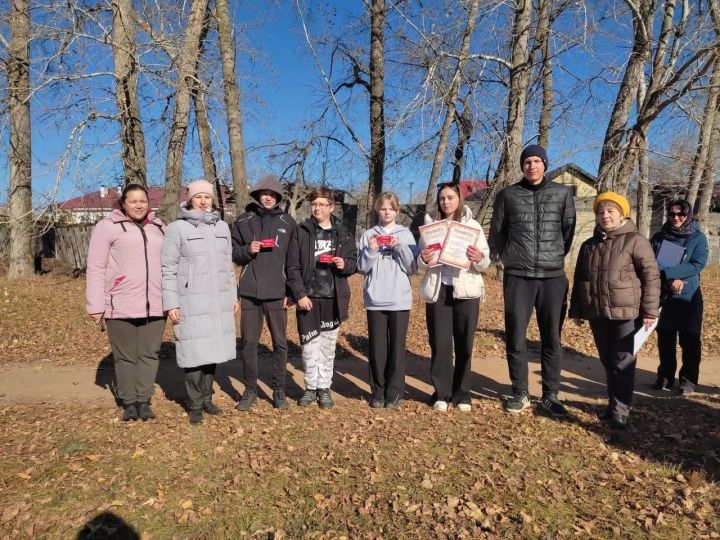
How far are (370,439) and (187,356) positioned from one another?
1744 mm

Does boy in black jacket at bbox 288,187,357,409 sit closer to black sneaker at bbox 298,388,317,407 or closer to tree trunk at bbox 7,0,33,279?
black sneaker at bbox 298,388,317,407

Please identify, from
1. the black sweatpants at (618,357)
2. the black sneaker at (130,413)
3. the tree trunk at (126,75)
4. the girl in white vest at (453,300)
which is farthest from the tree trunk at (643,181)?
the tree trunk at (126,75)

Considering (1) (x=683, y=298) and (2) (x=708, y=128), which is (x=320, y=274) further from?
(2) (x=708, y=128)

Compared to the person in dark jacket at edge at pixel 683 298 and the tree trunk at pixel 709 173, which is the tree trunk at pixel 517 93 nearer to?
the tree trunk at pixel 709 173

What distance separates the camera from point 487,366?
23.0 ft

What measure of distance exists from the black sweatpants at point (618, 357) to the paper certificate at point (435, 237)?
4.89ft

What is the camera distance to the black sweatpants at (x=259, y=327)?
4.89 meters

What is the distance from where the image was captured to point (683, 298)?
18.5 ft

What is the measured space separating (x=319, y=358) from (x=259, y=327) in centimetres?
66

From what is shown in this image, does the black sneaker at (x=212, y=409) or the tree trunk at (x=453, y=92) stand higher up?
the tree trunk at (x=453, y=92)

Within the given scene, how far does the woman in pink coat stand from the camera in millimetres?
4445

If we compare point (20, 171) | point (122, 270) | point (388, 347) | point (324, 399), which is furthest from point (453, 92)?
point (20, 171)

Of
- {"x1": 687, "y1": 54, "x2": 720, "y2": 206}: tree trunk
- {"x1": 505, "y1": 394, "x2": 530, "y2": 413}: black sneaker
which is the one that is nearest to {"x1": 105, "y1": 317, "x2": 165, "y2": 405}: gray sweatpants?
{"x1": 505, "y1": 394, "x2": 530, "y2": 413}: black sneaker

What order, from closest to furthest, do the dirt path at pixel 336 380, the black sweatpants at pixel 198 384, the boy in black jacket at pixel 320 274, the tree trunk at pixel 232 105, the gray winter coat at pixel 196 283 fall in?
1. the gray winter coat at pixel 196 283
2. the black sweatpants at pixel 198 384
3. the boy in black jacket at pixel 320 274
4. the dirt path at pixel 336 380
5. the tree trunk at pixel 232 105
